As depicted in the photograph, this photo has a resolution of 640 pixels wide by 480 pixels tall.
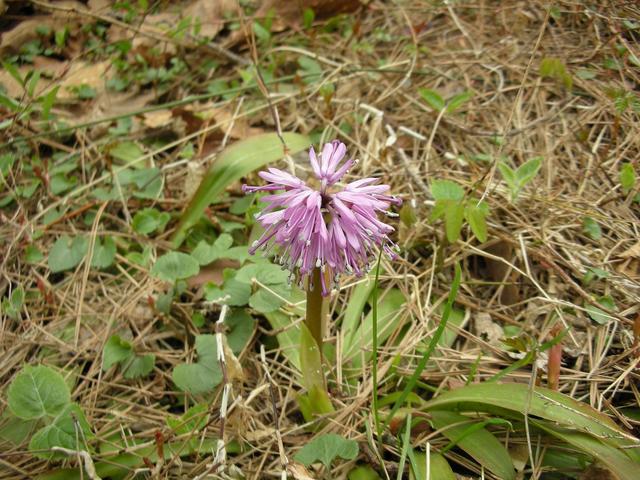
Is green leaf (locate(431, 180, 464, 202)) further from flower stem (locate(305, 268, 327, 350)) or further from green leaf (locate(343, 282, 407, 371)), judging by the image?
flower stem (locate(305, 268, 327, 350))

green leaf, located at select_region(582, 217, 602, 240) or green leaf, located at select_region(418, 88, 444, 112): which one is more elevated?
green leaf, located at select_region(418, 88, 444, 112)

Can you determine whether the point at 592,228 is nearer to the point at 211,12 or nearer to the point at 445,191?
the point at 445,191

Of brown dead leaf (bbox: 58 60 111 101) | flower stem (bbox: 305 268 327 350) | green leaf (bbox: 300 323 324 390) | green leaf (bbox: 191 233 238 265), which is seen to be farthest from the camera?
brown dead leaf (bbox: 58 60 111 101)

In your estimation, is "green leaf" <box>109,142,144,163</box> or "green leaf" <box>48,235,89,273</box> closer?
"green leaf" <box>48,235,89,273</box>

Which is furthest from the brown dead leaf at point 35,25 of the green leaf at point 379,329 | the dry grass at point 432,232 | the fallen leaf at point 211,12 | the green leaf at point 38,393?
the green leaf at point 379,329

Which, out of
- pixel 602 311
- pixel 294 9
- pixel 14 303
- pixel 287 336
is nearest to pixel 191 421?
pixel 287 336

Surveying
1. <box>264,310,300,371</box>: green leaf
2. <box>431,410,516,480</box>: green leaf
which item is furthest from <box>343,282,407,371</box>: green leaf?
<box>431,410,516,480</box>: green leaf
